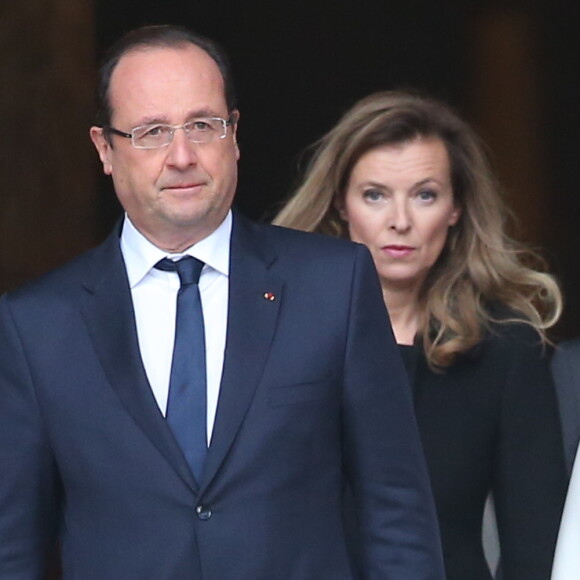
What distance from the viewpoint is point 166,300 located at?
11.9ft

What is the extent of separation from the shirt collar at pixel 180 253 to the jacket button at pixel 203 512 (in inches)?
16.5

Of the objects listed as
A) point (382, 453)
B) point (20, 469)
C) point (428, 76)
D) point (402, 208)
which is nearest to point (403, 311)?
point (402, 208)

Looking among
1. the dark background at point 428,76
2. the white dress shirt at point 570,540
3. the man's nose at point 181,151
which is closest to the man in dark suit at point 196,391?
the man's nose at point 181,151

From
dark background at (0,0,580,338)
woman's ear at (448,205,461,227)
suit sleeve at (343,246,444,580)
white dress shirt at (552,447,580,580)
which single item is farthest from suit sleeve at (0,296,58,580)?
dark background at (0,0,580,338)

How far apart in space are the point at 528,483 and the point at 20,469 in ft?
3.69

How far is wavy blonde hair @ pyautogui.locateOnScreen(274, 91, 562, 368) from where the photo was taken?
4480 mm

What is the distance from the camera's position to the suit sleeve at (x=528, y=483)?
4207 millimetres

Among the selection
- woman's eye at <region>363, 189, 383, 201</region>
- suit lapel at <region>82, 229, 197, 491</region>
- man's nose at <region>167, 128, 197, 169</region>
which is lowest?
suit lapel at <region>82, 229, 197, 491</region>

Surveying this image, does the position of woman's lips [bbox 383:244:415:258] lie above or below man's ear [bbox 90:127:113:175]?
below

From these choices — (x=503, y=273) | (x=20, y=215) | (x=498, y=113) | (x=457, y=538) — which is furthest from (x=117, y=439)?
(x=498, y=113)

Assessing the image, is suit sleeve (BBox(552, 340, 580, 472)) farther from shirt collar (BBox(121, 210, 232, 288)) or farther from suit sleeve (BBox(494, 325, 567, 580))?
shirt collar (BBox(121, 210, 232, 288))

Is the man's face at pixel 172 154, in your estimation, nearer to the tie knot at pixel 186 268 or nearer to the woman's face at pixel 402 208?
the tie knot at pixel 186 268

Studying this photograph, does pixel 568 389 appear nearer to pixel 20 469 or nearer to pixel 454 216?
pixel 454 216

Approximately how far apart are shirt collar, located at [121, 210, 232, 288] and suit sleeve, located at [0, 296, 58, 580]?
9.1 inches
